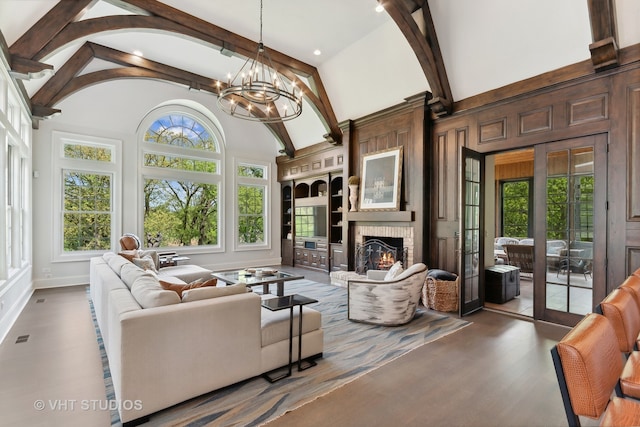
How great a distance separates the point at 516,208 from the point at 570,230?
20.7ft

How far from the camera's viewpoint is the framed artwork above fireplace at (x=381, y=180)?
5941 mm

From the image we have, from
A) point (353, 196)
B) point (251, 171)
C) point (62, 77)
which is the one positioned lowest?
point (353, 196)

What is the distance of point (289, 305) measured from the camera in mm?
2715

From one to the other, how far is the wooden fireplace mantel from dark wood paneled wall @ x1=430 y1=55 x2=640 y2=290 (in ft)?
2.28

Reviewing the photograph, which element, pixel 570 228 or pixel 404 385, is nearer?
pixel 404 385

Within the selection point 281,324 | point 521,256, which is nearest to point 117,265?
point 281,324

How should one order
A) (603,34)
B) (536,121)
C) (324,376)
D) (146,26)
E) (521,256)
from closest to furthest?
(324,376) → (603,34) → (536,121) → (146,26) → (521,256)

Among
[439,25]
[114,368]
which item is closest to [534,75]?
[439,25]

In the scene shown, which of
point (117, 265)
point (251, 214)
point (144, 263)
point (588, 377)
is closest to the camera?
point (588, 377)

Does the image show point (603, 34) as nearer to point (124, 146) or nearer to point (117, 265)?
point (117, 265)

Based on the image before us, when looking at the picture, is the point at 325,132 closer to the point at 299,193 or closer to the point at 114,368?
the point at 299,193

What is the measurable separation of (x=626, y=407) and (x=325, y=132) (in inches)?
284

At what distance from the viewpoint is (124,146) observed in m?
6.97

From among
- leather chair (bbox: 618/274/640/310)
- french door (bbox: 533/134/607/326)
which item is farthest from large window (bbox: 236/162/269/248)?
leather chair (bbox: 618/274/640/310)
